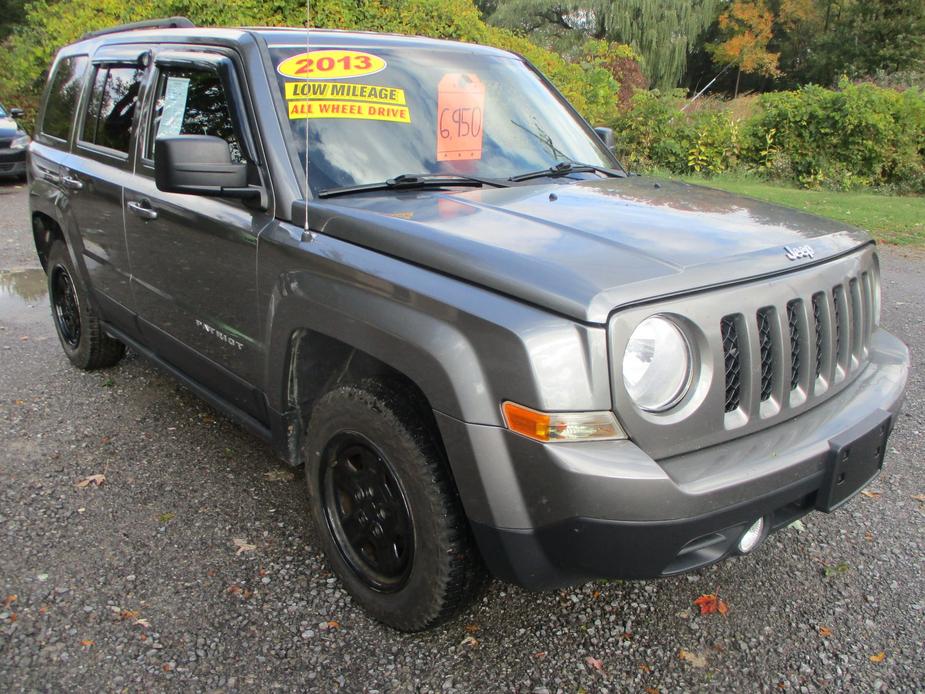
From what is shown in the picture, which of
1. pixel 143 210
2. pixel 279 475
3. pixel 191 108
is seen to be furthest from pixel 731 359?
pixel 143 210

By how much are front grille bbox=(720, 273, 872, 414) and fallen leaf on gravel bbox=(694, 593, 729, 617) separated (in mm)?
868

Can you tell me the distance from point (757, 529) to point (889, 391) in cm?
76

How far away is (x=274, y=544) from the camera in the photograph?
3139mm

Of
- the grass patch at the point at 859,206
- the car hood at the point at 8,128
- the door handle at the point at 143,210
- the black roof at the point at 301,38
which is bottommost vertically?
the grass patch at the point at 859,206

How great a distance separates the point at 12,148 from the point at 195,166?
12734 mm

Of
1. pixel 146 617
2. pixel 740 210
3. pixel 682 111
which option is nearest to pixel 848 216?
pixel 682 111

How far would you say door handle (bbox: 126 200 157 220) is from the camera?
3475 mm

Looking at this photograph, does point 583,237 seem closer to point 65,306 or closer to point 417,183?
point 417,183

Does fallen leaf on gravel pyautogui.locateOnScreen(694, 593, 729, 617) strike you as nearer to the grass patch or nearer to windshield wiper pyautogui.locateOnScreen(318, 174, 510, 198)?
windshield wiper pyautogui.locateOnScreen(318, 174, 510, 198)

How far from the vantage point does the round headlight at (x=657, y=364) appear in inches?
81.1

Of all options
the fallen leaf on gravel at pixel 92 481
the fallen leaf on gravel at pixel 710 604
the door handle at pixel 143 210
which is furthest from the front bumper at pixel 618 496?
the fallen leaf on gravel at pixel 92 481

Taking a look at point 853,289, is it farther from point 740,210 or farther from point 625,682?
point 625,682

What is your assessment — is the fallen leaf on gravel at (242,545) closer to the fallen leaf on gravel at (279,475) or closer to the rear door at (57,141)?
the fallen leaf on gravel at (279,475)

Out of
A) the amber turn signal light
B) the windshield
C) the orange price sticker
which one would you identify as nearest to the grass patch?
the windshield
